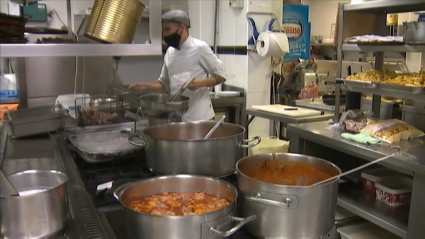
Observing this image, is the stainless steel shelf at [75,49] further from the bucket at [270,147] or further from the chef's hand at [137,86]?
the bucket at [270,147]

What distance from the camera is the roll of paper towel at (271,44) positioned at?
135 inches

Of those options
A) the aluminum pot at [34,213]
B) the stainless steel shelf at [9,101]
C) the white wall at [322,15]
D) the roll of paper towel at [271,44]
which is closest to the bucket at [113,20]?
the aluminum pot at [34,213]

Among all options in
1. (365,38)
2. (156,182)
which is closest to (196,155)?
(156,182)

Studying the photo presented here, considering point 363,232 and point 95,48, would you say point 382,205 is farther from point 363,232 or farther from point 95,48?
point 95,48

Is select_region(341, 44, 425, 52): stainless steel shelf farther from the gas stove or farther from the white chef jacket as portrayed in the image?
the gas stove

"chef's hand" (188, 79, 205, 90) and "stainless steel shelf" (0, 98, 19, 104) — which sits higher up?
"chef's hand" (188, 79, 205, 90)

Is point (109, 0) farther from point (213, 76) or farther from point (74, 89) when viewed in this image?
point (74, 89)

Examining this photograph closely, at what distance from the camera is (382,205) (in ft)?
7.14

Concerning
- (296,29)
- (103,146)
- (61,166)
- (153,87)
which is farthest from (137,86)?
(296,29)

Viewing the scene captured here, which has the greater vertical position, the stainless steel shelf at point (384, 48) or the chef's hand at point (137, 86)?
the stainless steel shelf at point (384, 48)

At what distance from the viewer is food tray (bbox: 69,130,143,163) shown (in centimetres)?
146

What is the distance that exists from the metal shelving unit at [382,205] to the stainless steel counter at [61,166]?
1.50 meters

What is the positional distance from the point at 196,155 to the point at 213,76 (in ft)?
6.11

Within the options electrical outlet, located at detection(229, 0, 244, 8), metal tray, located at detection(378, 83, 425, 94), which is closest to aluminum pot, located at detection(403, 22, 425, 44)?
metal tray, located at detection(378, 83, 425, 94)
